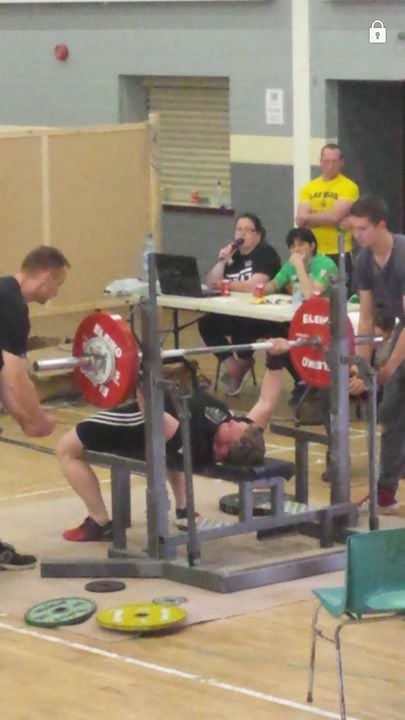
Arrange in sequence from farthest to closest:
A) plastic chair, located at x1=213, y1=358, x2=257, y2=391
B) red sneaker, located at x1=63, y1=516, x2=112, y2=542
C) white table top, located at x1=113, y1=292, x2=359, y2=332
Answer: plastic chair, located at x1=213, y1=358, x2=257, y2=391 < white table top, located at x1=113, y1=292, x2=359, y2=332 < red sneaker, located at x1=63, y1=516, x2=112, y2=542

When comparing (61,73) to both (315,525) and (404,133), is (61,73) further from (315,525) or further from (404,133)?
(315,525)

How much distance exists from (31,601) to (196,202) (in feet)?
A: 26.4

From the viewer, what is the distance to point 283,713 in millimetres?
5371

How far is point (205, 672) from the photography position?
5832 millimetres

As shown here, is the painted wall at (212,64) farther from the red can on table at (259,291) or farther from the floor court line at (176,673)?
the floor court line at (176,673)

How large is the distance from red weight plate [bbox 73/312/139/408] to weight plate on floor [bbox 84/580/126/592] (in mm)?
741

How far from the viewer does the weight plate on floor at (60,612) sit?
6383 millimetres

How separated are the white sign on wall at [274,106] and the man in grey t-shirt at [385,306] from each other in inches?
205

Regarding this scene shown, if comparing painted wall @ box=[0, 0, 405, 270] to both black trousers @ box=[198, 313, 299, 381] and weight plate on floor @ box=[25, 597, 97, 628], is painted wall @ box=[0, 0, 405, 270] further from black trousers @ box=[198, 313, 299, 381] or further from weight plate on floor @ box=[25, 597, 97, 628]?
weight plate on floor @ box=[25, 597, 97, 628]

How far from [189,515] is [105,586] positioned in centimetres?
50

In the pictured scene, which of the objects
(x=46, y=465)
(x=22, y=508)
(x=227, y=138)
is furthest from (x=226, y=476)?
(x=227, y=138)

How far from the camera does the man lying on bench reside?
7031mm

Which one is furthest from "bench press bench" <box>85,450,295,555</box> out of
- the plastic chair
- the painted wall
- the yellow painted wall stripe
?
the yellow painted wall stripe

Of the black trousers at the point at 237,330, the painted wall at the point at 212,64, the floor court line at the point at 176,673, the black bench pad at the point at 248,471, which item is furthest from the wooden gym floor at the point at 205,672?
the painted wall at the point at 212,64
